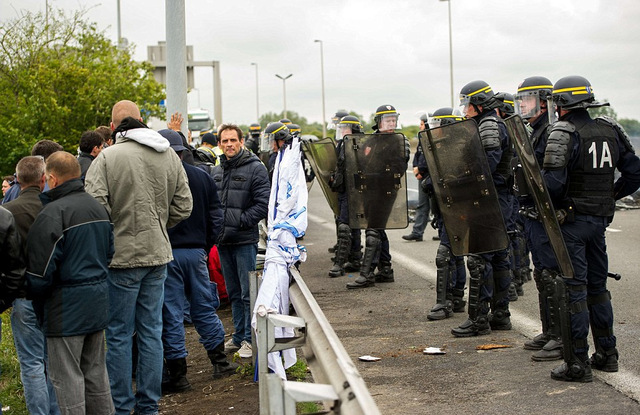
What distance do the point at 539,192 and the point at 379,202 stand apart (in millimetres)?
4265

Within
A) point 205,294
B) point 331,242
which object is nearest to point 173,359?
point 205,294

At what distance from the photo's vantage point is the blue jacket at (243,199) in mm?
7469

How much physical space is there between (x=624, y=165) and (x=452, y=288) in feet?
8.86

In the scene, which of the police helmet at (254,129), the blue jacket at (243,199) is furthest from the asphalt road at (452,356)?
the police helmet at (254,129)

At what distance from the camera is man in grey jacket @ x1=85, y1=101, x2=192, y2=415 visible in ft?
18.7

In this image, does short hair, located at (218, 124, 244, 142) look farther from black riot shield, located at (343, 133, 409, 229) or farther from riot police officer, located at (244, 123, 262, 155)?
riot police officer, located at (244, 123, 262, 155)

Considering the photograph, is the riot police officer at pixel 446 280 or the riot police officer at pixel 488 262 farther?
the riot police officer at pixel 446 280

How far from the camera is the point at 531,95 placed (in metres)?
7.16

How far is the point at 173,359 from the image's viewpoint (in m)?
6.66

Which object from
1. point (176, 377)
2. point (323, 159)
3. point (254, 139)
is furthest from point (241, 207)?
point (254, 139)

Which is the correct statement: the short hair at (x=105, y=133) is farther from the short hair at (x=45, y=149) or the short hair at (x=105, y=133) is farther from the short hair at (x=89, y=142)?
the short hair at (x=45, y=149)

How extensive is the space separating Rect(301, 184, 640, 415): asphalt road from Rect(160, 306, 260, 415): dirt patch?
2.78 ft

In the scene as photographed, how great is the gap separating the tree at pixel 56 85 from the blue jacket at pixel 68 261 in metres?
11.3

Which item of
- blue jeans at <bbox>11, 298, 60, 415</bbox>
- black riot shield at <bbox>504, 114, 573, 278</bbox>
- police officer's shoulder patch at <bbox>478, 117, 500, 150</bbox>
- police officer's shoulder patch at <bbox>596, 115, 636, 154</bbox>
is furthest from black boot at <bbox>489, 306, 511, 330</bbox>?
blue jeans at <bbox>11, 298, 60, 415</bbox>
